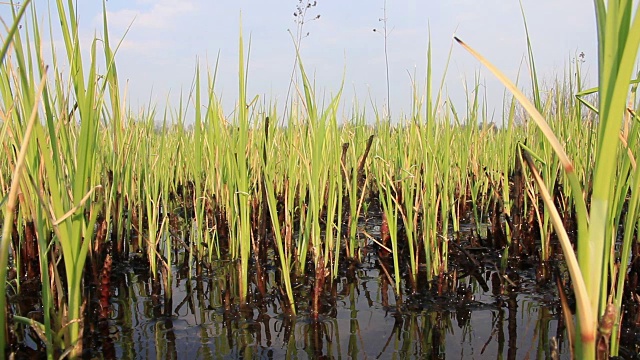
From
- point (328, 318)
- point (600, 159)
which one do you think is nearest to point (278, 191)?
point (328, 318)

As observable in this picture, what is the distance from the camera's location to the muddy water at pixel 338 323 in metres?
1.28

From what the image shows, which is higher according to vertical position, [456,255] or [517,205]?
[517,205]

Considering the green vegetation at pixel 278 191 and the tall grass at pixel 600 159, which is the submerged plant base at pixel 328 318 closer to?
the green vegetation at pixel 278 191

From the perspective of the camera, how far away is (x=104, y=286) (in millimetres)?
1475

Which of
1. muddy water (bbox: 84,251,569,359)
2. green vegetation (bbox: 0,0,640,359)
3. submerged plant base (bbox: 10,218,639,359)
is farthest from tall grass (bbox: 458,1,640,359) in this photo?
muddy water (bbox: 84,251,569,359)

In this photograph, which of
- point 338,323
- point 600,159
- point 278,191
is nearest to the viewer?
point 600,159

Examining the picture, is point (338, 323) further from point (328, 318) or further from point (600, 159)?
point (600, 159)

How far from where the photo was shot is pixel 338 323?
148 centimetres

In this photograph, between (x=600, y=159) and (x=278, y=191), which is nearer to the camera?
(x=600, y=159)

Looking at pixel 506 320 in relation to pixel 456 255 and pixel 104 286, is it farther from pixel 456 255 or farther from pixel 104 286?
pixel 104 286

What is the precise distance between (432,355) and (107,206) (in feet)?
4.16

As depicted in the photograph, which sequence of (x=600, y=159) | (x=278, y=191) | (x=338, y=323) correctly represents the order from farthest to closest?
(x=278, y=191) < (x=338, y=323) < (x=600, y=159)

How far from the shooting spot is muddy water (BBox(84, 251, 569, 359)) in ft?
4.19

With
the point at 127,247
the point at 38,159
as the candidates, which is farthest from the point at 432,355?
the point at 127,247
